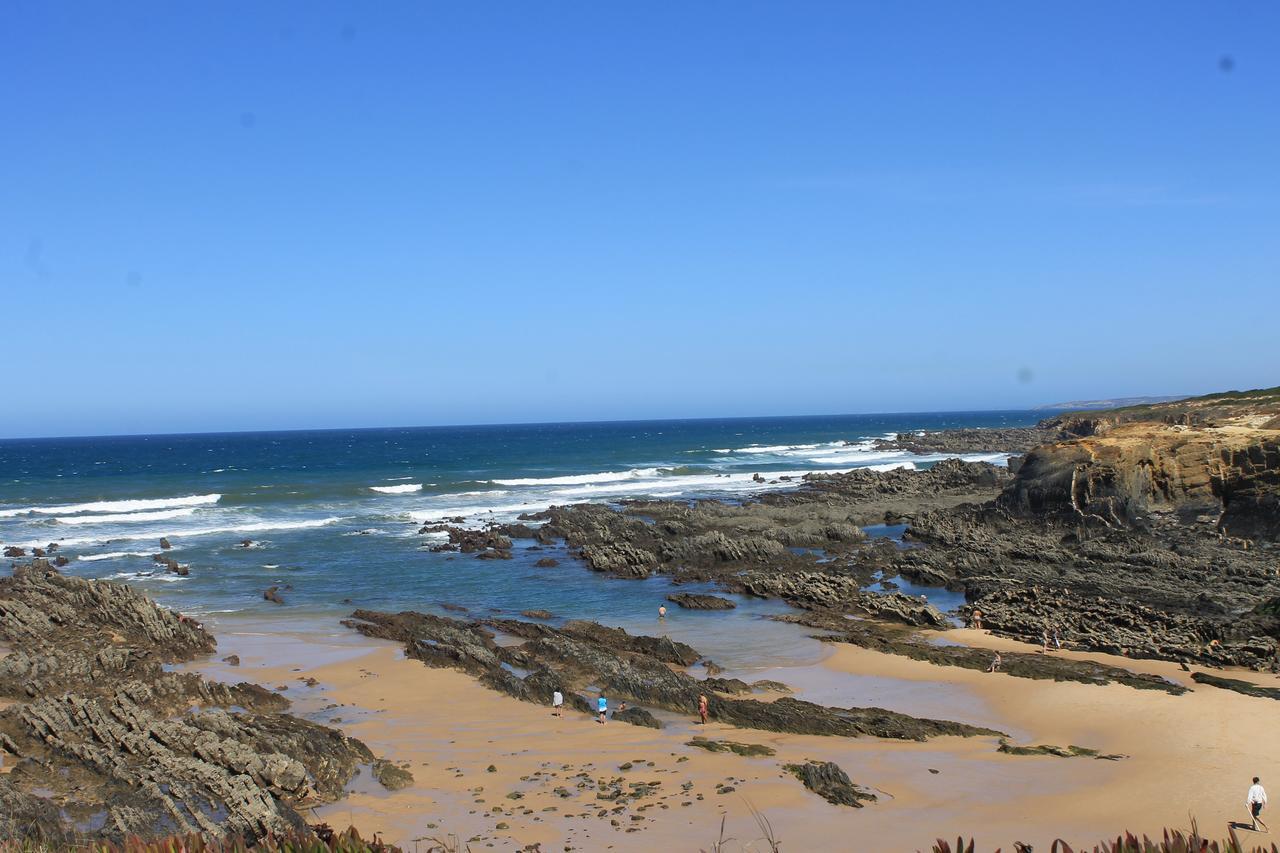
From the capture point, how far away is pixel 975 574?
30.5 metres

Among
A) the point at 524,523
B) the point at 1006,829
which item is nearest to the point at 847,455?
the point at 524,523

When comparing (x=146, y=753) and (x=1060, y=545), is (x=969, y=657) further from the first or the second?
(x=146, y=753)

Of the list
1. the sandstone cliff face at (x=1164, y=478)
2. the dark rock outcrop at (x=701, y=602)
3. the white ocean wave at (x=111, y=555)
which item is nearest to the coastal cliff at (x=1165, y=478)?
the sandstone cliff face at (x=1164, y=478)

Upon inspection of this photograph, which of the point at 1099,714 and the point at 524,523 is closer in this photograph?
the point at 1099,714

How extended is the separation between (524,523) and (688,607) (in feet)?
63.5

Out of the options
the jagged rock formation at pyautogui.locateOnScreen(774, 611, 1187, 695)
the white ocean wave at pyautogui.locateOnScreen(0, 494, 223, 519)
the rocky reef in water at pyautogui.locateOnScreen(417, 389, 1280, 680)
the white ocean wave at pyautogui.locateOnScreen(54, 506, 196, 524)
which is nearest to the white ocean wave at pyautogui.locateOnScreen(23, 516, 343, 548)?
the white ocean wave at pyautogui.locateOnScreen(54, 506, 196, 524)

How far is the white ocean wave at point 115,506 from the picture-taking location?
52.5 m

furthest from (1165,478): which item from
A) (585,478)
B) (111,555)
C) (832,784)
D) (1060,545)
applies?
(111,555)

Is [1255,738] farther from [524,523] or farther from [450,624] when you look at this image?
[524,523]

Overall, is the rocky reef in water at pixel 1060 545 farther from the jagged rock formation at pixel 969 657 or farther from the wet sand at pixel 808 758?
the wet sand at pixel 808 758

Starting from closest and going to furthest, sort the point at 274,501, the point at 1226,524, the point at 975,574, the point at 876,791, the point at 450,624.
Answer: the point at 876,791 → the point at 450,624 → the point at 975,574 → the point at 1226,524 → the point at 274,501

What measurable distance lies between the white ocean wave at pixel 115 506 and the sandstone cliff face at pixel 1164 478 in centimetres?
4821

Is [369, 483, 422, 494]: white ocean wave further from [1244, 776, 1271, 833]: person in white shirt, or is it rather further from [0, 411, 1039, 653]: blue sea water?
[1244, 776, 1271, 833]: person in white shirt

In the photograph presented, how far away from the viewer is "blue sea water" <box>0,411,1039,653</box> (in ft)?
98.8
